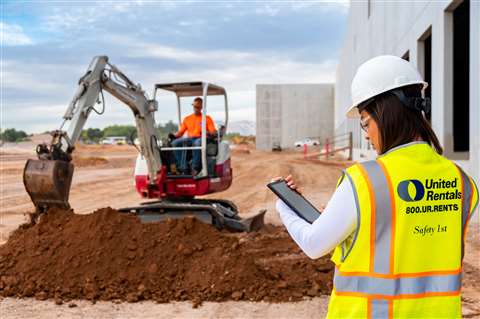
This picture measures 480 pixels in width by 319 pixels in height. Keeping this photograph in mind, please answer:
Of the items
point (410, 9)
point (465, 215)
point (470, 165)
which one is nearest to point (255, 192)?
point (410, 9)

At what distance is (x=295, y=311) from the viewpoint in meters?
5.65

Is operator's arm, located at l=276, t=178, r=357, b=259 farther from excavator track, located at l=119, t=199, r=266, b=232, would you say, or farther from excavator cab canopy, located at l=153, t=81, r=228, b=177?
excavator cab canopy, located at l=153, t=81, r=228, b=177

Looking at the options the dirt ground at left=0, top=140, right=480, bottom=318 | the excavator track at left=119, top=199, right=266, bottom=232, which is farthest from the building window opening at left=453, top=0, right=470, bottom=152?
the excavator track at left=119, top=199, right=266, bottom=232

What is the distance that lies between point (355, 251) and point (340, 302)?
188 mm

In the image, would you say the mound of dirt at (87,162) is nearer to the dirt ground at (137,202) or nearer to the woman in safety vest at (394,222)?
the dirt ground at (137,202)

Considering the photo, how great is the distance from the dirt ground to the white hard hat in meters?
3.97

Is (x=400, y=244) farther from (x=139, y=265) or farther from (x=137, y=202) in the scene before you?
(x=137, y=202)

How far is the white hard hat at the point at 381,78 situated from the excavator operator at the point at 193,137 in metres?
8.06

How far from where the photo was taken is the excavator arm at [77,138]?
7438mm

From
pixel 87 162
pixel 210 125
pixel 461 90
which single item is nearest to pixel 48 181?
pixel 210 125

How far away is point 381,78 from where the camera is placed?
76.4 inches

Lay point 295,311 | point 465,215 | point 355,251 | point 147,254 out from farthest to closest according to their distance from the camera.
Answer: point 147,254
point 295,311
point 465,215
point 355,251

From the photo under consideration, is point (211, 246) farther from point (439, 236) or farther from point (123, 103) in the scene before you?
point (439, 236)

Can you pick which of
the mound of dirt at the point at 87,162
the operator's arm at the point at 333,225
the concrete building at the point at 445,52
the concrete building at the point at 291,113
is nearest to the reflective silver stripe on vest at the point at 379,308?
the operator's arm at the point at 333,225
